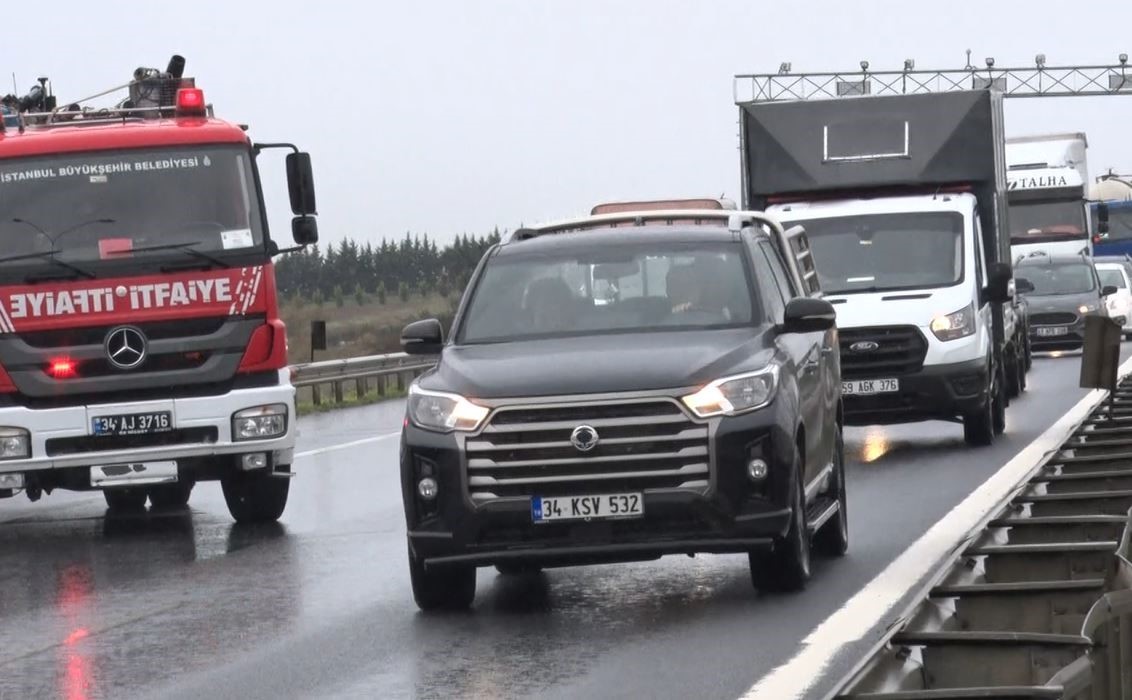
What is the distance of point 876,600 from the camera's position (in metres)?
10.3

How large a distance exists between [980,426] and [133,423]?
7948 millimetres

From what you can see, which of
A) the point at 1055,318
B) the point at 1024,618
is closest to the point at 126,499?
the point at 1024,618

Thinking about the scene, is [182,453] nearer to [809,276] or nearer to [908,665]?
[809,276]

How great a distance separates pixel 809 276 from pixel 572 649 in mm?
5199

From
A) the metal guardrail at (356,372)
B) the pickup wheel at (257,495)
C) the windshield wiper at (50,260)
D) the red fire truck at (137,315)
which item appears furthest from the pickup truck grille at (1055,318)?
the windshield wiper at (50,260)

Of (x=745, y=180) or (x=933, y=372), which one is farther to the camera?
(x=745, y=180)

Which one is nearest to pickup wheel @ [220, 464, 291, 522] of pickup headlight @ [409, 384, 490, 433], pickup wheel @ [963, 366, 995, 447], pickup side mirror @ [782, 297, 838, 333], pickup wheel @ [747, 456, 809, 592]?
pickup headlight @ [409, 384, 490, 433]

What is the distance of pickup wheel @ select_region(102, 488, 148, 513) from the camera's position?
18.2 m

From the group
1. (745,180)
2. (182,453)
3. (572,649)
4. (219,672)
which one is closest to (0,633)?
(219,672)

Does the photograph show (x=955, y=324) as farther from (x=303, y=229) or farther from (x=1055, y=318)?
(x=1055, y=318)

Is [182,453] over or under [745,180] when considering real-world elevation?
under

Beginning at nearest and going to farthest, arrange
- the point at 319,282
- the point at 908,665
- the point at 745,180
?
the point at 908,665
the point at 745,180
the point at 319,282

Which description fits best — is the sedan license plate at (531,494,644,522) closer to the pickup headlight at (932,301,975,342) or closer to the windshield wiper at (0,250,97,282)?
the windshield wiper at (0,250,97,282)

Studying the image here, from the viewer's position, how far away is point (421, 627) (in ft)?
33.4
